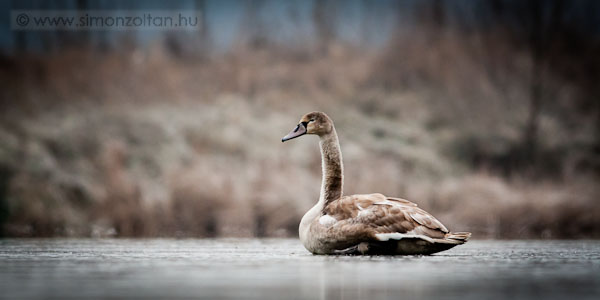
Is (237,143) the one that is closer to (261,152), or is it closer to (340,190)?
(261,152)

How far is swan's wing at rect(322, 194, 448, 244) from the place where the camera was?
9.94m

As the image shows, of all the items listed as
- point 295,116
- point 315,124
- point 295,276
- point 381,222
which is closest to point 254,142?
point 295,116

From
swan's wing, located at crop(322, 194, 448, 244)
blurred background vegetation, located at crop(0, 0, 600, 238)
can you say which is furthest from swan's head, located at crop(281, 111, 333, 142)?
blurred background vegetation, located at crop(0, 0, 600, 238)

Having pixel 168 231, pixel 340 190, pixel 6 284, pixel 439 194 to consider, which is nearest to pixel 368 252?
Result: pixel 340 190

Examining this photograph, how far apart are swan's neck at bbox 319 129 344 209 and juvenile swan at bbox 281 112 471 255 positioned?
0.46 metres

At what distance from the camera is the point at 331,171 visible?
1124 centimetres

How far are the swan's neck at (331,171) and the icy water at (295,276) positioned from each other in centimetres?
109

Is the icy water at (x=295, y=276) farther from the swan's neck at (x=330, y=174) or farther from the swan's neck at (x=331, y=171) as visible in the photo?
the swan's neck at (x=331, y=171)

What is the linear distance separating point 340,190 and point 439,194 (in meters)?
12.0

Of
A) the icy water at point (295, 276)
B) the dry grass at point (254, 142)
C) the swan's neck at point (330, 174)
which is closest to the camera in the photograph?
the icy water at point (295, 276)

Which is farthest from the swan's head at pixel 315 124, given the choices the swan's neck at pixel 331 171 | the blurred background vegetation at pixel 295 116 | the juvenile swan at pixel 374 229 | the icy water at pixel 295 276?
the blurred background vegetation at pixel 295 116

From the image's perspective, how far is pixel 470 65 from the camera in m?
37.1

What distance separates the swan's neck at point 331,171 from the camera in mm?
11141

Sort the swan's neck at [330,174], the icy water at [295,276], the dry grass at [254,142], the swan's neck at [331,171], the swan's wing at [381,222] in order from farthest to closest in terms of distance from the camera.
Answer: the dry grass at [254,142]
the swan's neck at [331,171]
the swan's neck at [330,174]
the swan's wing at [381,222]
the icy water at [295,276]
